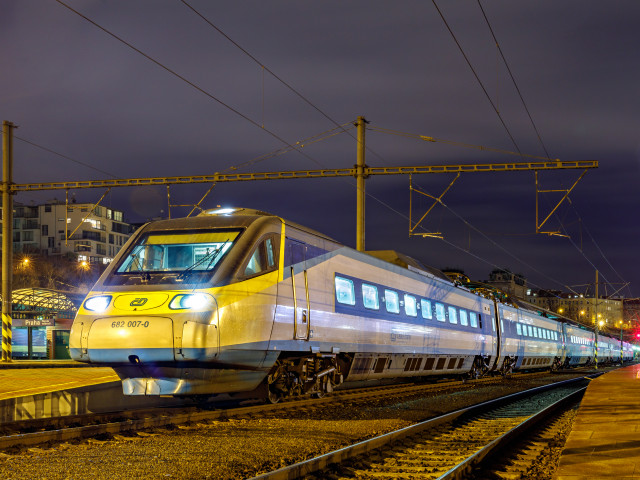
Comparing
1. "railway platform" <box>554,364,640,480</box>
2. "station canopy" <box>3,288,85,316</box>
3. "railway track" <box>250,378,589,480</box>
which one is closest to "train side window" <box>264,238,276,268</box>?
"railway track" <box>250,378,589,480</box>

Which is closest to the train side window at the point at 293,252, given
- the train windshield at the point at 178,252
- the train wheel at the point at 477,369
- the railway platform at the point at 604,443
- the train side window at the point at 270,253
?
the train side window at the point at 270,253

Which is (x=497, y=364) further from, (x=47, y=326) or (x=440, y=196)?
(x=47, y=326)

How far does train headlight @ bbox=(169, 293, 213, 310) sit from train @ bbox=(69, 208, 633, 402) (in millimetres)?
16

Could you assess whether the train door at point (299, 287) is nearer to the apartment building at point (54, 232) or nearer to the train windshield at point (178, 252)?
the train windshield at point (178, 252)

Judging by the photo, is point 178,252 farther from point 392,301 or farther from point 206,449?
point 392,301

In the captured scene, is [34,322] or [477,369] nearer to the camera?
[477,369]

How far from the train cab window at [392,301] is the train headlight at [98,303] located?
8213 millimetres

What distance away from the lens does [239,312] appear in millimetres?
12477

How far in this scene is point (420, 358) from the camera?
70.4 feet

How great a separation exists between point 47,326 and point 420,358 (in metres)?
23.6

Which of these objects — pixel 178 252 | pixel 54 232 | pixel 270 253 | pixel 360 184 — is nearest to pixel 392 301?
pixel 270 253

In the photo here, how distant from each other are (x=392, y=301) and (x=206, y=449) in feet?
33.8

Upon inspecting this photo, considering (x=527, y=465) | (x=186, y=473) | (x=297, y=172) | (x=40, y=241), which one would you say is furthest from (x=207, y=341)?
(x=40, y=241)

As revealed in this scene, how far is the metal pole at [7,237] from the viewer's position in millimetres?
28514
